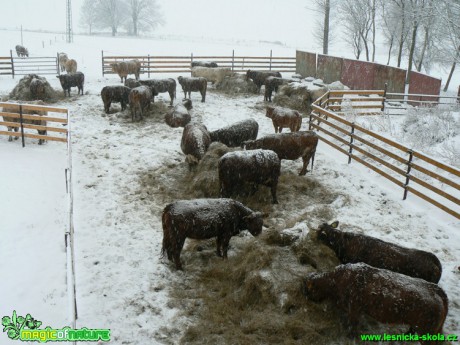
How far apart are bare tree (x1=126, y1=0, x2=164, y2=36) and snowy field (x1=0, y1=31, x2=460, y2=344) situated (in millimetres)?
53632

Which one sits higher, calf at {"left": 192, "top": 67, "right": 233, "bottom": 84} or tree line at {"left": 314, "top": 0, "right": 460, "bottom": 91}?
tree line at {"left": 314, "top": 0, "right": 460, "bottom": 91}

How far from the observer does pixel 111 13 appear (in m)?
60.3

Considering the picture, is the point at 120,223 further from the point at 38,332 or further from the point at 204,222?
the point at 38,332

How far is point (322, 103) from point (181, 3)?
117621mm

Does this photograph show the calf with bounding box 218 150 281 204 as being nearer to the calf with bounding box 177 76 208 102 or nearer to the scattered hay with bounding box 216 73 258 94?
the calf with bounding box 177 76 208 102

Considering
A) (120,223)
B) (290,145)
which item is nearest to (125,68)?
(290,145)

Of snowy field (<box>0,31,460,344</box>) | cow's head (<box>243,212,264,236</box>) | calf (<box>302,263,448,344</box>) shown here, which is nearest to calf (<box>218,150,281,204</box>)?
snowy field (<box>0,31,460,344</box>)

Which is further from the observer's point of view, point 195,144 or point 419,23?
point 419,23

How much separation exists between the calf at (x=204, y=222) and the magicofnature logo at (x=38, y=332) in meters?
1.76

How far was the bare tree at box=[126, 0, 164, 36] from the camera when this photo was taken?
61438 millimetres

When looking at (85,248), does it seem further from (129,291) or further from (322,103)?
(322,103)

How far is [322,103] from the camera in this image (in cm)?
1551

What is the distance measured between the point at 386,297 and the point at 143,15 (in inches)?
2630

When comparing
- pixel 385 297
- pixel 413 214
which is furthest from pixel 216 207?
pixel 413 214
